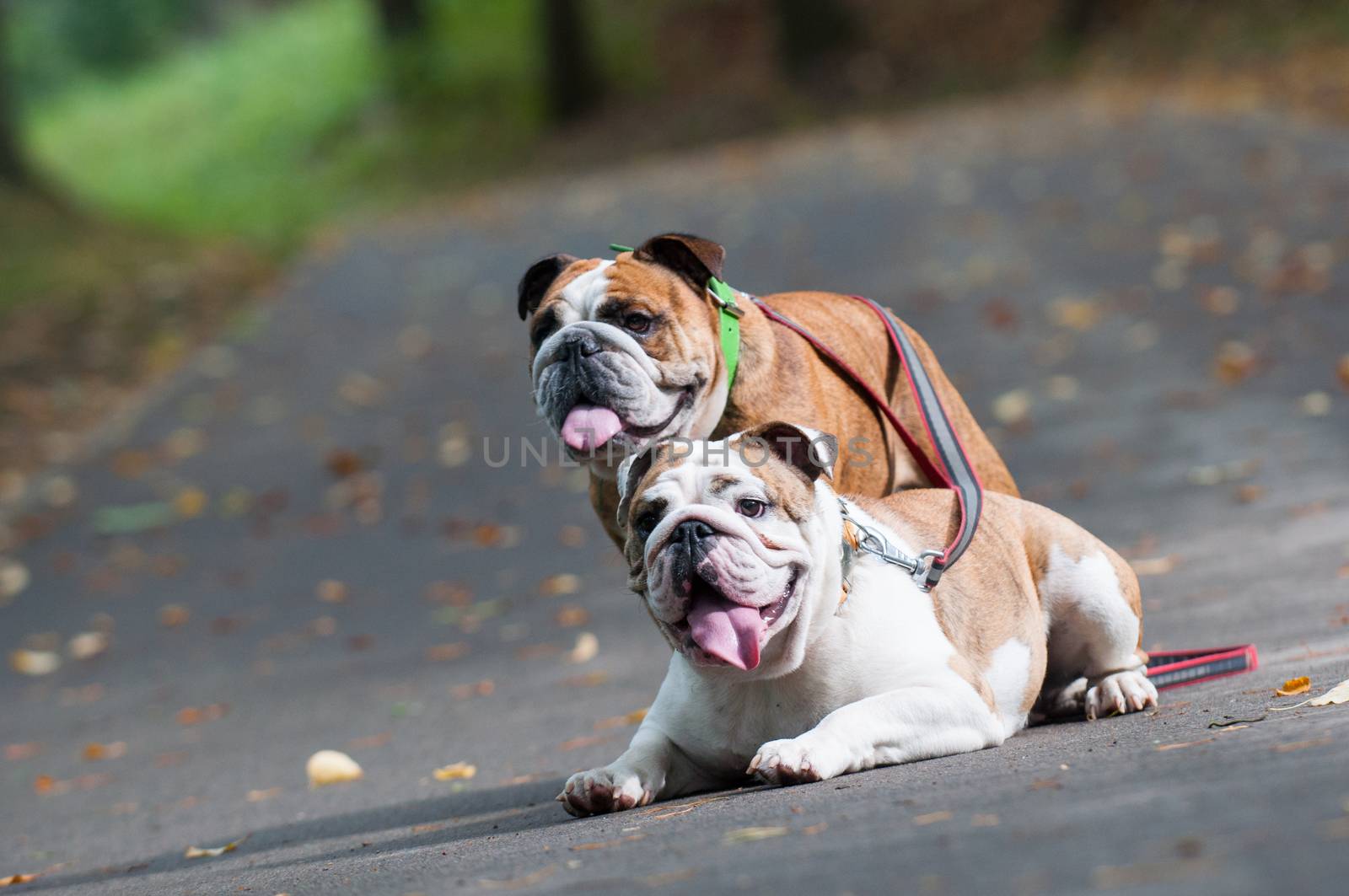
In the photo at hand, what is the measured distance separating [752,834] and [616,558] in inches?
279

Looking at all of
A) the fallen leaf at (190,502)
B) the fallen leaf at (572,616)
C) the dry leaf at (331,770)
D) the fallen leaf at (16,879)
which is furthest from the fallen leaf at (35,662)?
the fallen leaf at (16,879)

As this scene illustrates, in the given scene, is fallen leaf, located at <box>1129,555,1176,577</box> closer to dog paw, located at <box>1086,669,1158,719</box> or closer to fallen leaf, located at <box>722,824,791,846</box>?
dog paw, located at <box>1086,669,1158,719</box>

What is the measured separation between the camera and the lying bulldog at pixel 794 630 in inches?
186

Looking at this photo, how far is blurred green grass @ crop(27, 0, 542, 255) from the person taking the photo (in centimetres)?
3206

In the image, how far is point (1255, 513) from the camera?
9531mm

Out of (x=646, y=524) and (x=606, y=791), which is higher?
(x=646, y=524)

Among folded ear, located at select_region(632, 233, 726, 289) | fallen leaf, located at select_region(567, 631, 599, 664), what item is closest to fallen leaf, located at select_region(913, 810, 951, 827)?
folded ear, located at select_region(632, 233, 726, 289)

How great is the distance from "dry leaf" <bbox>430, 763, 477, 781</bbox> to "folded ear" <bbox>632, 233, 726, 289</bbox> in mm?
2282

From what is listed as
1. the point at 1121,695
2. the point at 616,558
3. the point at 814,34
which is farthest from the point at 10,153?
the point at 1121,695

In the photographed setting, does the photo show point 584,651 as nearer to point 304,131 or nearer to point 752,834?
point 752,834

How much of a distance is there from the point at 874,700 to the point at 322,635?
258 inches

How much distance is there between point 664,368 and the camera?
5.46 metres

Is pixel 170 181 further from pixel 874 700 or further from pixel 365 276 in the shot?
pixel 874 700

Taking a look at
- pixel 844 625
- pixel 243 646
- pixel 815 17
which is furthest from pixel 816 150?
pixel 844 625
